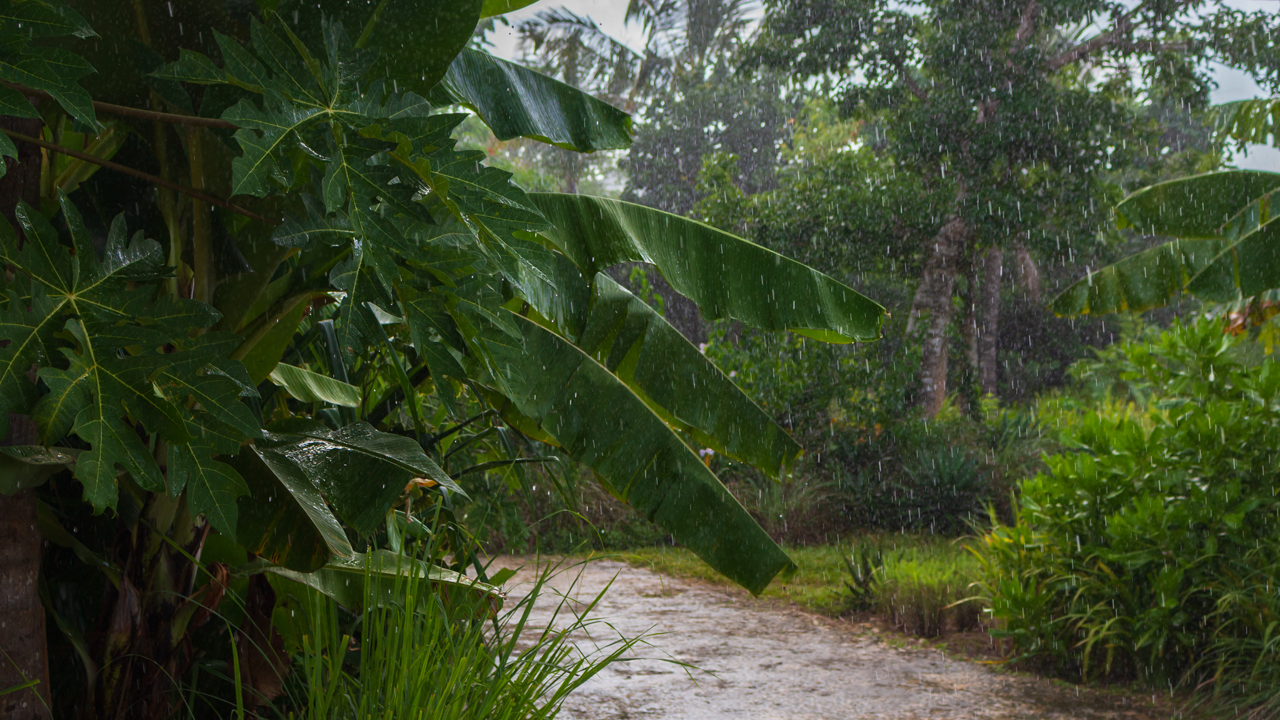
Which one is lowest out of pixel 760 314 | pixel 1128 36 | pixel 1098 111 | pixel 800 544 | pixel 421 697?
pixel 800 544

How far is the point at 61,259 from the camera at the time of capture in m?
1.68

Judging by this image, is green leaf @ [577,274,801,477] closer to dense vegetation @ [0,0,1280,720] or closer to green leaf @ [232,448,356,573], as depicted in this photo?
dense vegetation @ [0,0,1280,720]

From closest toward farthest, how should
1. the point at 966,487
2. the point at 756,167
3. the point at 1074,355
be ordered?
1. the point at 966,487
2. the point at 1074,355
3. the point at 756,167

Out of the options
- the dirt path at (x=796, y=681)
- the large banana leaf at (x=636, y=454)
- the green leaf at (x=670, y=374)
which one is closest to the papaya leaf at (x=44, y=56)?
the large banana leaf at (x=636, y=454)

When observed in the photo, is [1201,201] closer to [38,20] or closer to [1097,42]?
[38,20]

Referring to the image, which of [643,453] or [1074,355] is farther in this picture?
[1074,355]

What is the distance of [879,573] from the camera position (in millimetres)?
7895

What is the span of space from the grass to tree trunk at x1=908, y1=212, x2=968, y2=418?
5004 mm

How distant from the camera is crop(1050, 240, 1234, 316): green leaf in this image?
6.46 metres

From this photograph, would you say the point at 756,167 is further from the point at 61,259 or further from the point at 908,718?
the point at 61,259

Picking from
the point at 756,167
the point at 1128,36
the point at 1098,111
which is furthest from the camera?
the point at 756,167

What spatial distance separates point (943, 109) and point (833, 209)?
2327mm

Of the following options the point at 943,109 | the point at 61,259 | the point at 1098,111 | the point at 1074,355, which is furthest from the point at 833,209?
the point at 61,259

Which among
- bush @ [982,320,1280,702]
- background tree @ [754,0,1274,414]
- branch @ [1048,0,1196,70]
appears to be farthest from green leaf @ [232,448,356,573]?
branch @ [1048,0,1196,70]
